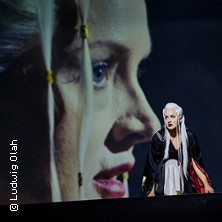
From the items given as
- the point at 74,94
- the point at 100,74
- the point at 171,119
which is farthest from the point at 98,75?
the point at 171,119

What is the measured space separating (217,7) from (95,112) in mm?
1202

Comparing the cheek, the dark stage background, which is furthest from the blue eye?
the dark stage background

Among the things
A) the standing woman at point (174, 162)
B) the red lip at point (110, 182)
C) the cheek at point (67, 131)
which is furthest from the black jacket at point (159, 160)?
the cheek at point (67, 131)

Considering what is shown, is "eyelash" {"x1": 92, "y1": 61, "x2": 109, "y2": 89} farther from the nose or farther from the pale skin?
the pale skin

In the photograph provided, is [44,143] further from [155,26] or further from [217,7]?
[217,7]

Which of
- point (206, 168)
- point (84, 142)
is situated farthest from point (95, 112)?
point (206, 168)

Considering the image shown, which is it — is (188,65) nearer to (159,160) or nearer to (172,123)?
(172,123)

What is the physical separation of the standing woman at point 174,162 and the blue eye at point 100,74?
51 centimetres

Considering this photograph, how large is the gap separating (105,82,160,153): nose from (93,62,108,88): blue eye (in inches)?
9.7

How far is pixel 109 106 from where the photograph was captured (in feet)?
16.5

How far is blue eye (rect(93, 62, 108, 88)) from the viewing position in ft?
16.6

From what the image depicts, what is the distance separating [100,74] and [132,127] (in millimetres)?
467

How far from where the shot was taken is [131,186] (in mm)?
4992

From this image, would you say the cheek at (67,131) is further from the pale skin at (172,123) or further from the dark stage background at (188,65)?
the pale skin at (172,123)
